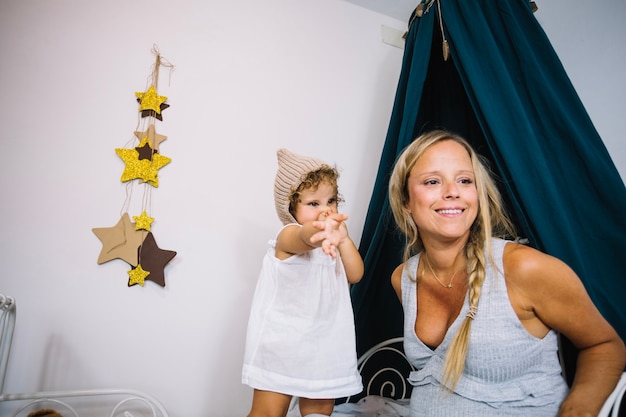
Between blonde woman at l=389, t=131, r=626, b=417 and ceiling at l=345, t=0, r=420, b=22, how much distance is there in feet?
4.91

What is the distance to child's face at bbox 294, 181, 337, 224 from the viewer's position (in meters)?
1.31

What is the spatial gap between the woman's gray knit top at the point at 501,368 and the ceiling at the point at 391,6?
193 centimetres

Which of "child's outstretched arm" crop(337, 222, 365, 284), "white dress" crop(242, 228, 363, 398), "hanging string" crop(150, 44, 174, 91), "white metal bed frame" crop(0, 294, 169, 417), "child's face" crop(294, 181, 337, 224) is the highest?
"hanging string" crop(150, 44, 174, 91)

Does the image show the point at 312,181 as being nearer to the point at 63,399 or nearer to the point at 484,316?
the point at 484,316

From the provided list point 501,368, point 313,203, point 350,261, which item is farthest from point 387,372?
point 313,203

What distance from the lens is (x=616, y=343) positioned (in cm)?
94

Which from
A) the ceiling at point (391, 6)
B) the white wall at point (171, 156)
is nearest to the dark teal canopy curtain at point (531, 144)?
the white wall at point (171, 156)

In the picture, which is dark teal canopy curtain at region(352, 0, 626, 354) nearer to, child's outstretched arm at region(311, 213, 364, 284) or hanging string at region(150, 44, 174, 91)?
child's outstretched arm at region(311, 213, 364, 284)

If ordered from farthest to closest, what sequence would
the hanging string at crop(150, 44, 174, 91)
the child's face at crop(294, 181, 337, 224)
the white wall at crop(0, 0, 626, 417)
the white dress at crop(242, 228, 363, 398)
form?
the hanging string at crop(150, 44, 174, 91)
the white wall at crop(0, 0, 626, 417)
the child's face at crop(294, 181, 337, 224)
the white dress at crop(242, 228, 363, 398)

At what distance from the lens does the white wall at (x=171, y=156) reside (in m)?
1.64

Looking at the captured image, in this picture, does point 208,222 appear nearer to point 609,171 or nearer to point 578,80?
point 609,171

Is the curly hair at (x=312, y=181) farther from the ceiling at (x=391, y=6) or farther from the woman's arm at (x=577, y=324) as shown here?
the ceiling at (x=391, y=6)

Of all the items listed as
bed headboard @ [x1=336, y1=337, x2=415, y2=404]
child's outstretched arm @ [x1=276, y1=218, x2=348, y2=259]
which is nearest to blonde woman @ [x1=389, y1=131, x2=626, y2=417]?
child's outstretched arm @ [x1=276, y1=218, x2=348, y2=259]

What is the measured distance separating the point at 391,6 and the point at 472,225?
179cm
